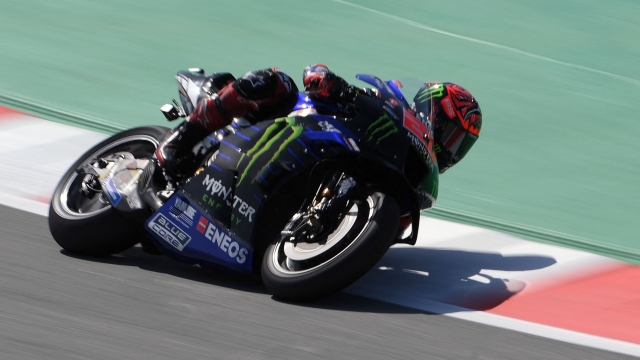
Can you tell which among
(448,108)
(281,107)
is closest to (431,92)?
(448,108)

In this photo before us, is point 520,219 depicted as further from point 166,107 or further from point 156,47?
point 156,47

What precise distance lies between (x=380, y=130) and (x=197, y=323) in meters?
1.34

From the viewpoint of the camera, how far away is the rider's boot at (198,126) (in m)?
5.35

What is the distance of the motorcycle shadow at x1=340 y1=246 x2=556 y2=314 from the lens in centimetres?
533

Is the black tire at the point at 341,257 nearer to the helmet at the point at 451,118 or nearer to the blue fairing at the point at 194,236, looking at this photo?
the blue fairing at the point at 194,236

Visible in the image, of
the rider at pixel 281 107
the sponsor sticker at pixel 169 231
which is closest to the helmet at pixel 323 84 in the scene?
the rider at pixel 281 107

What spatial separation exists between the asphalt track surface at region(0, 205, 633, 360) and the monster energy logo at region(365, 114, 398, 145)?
2.79 feet

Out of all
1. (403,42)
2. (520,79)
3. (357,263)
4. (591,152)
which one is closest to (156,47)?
(403,42)

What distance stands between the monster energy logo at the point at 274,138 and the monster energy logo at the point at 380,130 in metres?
0.35

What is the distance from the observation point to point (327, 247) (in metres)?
4.94

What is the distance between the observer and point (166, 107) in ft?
19.8

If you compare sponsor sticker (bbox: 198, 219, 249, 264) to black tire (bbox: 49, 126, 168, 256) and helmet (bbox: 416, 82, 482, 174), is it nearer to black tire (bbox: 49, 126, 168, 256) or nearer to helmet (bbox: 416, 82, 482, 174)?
black tire (bbox: 49, 126, 168, 256)

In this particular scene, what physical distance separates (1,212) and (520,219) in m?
3.40

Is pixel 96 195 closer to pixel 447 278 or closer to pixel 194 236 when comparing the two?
pixel 194 236
